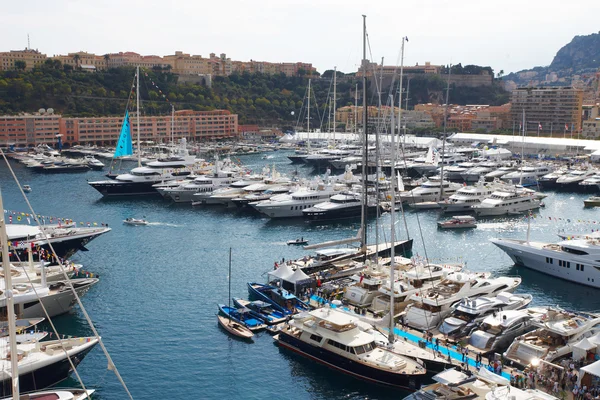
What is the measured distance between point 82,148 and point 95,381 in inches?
3518

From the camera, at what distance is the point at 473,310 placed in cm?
2498

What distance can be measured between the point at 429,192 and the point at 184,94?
92.9m

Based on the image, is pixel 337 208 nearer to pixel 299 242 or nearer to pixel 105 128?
pixel 299 242

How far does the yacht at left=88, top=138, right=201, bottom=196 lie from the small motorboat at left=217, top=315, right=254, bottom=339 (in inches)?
1518

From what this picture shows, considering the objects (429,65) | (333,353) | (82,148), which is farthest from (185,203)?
Answer: (429,65)

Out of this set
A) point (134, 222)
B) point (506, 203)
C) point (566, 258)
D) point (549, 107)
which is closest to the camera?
point (566, 258)

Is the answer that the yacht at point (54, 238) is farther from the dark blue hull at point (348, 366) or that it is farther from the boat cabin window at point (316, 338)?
the boat cabin window at point (316, 338)

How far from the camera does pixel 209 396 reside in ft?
70.1

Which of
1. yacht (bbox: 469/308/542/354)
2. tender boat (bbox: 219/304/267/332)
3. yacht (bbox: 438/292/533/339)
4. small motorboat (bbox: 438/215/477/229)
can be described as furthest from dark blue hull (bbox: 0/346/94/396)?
small motorboat (bbox: 438/215/477/229)

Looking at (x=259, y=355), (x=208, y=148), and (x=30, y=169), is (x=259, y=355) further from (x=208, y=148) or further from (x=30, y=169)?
(x=208, y=148)

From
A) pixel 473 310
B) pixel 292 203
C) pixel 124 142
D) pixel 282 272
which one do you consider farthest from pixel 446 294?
pixel 124 142

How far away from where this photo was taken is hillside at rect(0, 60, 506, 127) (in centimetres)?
11868

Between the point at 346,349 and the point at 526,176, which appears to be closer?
the point at 346,349

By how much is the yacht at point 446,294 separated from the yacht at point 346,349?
3.19 metres
